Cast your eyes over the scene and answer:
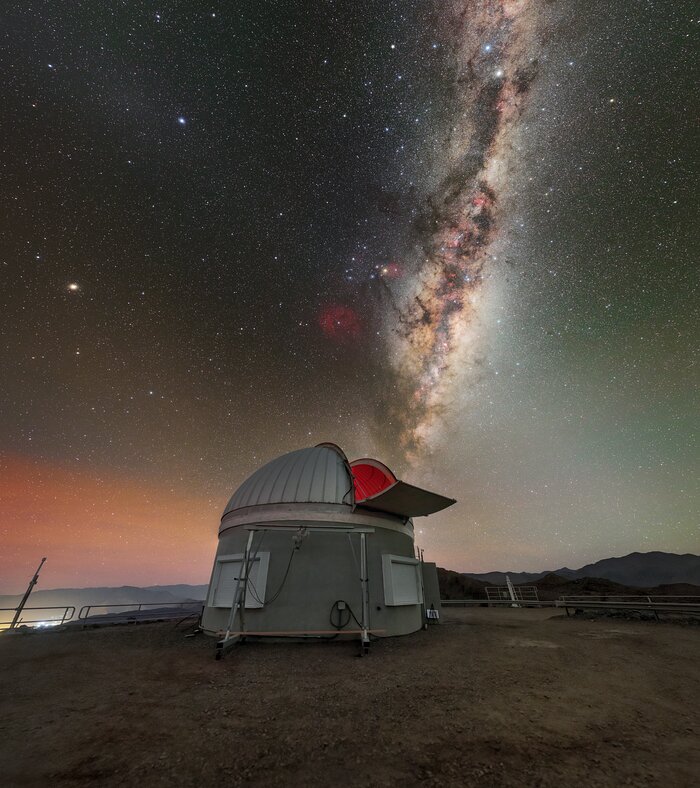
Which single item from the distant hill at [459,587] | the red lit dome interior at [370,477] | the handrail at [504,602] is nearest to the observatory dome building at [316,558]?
the red lit dome interior at [370,477]

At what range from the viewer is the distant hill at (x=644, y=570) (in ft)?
384

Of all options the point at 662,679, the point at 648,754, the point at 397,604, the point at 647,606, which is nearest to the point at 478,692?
the point at 648,754

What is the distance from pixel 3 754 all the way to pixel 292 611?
298 inches

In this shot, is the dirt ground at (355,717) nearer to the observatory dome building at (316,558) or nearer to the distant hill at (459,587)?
the observatory dome building at (316,558)

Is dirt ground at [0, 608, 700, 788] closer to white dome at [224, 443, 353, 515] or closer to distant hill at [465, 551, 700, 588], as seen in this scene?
white dome at [224, 443, 353, 515]

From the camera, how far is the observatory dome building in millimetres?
10617

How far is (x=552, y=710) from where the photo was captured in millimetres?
5102

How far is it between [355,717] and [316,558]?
6.42 meters

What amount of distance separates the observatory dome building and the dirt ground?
4.69 feet

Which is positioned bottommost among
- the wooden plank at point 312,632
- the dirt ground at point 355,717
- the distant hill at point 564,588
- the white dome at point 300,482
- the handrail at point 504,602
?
the dirt ground at point 355,717

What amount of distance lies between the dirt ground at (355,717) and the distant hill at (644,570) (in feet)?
417

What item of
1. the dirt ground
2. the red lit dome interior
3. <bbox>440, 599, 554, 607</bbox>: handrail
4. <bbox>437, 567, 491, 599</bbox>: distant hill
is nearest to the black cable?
the dirt ground

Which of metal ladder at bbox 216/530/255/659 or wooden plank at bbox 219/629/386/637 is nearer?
metal ladder at bbox 216/530/255/659

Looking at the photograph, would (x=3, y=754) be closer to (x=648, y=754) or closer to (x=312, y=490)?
(x=648, y=754)
